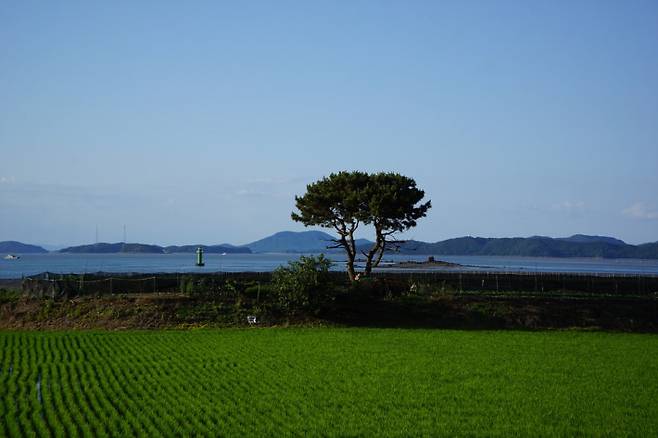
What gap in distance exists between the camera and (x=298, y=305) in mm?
33844

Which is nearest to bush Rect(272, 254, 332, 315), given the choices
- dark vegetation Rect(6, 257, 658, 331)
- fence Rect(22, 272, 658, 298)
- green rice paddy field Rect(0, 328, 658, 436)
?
dark vegetation Rect(6, 257, 658, 331)

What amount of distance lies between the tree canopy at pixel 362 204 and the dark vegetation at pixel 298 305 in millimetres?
4880

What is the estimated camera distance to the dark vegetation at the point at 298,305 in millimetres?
32906

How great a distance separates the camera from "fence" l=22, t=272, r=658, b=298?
1375 inches

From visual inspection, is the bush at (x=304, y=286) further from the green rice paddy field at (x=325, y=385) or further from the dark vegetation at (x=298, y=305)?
the green rice paddy field at (x=325, y=385)

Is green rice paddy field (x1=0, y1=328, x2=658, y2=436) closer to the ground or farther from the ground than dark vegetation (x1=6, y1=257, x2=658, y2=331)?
closer to the ground

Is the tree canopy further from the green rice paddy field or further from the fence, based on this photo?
the green rice paddy field

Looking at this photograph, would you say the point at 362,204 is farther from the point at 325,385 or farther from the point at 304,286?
the point at 325,385

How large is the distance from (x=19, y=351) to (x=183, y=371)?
8.05 metres

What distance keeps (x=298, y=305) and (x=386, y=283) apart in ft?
21.0

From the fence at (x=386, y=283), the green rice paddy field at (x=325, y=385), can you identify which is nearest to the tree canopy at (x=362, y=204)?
the fence at (x=386, y=283)

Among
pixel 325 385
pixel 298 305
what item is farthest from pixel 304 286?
pixel 325 385

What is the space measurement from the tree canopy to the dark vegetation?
4880 millimetres

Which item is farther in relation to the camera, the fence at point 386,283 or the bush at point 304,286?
the fence at point 386,283
